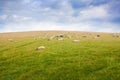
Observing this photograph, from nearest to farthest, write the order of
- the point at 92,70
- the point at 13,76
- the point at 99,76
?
the point at 99,76 < the point at 92,70 < the point at 13,76

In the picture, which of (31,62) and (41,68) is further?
(31,62)

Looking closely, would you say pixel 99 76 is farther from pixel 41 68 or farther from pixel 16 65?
pixel 16 65

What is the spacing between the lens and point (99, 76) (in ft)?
68.1

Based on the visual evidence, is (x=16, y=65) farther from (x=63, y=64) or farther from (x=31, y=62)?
(x=63, y=64)

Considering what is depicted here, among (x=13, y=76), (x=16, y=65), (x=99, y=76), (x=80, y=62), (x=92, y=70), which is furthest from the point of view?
(x=16, y=65)

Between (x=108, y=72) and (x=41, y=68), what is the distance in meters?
9.35

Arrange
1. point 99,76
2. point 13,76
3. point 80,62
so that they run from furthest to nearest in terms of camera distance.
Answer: point 80,62, point 13,76, point 99,76

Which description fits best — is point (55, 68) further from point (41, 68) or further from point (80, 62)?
point (80, 62)

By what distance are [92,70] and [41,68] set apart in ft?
23.4

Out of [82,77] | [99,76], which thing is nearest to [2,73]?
[82,77]

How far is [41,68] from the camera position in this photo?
26.8m

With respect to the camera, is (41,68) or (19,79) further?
(41,68)

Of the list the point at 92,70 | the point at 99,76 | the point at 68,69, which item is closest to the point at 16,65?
the point at 68,69

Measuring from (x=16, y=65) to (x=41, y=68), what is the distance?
6002mm
